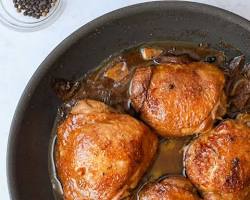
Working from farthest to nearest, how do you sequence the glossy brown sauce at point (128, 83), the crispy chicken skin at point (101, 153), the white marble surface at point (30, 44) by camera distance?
the white marble surface at point (30, 44), the glossy brown sauce at point (128, 83), the crispy chicken skin at point (101, 153)

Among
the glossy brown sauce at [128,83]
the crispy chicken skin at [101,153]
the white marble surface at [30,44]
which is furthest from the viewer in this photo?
the white marble surface at [30,44]

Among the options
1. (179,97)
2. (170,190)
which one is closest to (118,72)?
(179,97)

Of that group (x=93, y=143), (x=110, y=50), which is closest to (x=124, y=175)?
(x=93, y=143)

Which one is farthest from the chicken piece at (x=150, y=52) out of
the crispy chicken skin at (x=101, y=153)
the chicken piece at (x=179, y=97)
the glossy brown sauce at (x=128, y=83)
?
the crispy chicken skin at (x=101, y=153)

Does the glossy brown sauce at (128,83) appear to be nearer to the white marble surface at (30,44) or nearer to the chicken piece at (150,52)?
the chicken piece at (150,52)

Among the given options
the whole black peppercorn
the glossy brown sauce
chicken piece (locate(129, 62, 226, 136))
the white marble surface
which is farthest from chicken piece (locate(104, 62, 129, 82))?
the whole black peppercorn

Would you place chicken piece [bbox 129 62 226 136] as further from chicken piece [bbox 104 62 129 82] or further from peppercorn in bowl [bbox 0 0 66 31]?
peppercorn in bowl [bbox 0 0 66 31]

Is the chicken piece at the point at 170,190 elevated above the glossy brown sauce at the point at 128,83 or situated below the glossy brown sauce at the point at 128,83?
below

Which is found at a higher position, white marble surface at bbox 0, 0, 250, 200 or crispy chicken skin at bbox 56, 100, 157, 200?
white marble surface at bbox 0, 0, 250, 200

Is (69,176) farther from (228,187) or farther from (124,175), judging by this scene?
(228,187)
